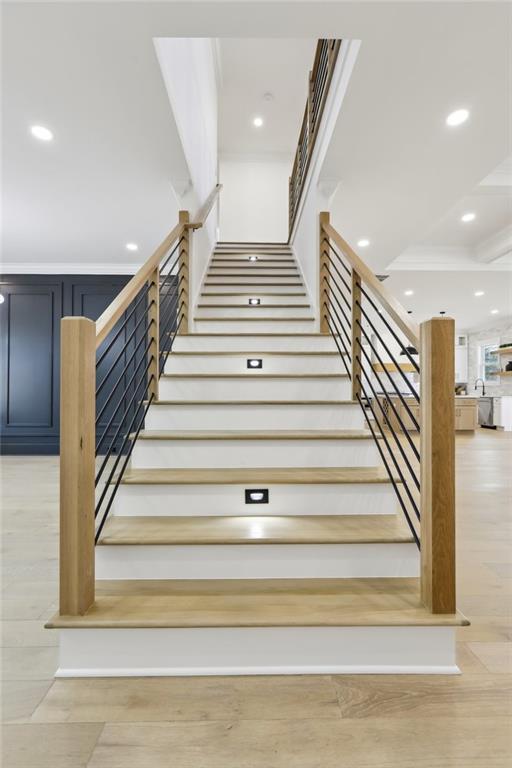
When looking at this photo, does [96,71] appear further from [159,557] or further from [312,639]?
[312,639]

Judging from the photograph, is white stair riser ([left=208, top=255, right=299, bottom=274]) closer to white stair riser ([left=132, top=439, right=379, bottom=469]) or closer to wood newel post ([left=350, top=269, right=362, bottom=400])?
wood newel post ([left=350, top=269, right=362, bottom=400])

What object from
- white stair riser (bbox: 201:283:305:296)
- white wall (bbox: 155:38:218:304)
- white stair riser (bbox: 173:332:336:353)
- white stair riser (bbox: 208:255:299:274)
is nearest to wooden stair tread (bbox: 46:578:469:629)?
white stair riser (bbox: 173:332:336:353)

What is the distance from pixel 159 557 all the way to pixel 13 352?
4993mm

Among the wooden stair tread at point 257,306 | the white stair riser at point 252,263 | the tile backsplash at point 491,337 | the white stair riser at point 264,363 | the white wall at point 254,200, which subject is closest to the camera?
the white stair riser at point 264,363

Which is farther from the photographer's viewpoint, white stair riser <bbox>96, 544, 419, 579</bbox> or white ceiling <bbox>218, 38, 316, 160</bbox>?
white ceiling <bbox>218, 38, 316, 160</bbox>

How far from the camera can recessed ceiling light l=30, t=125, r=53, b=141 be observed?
2589mm

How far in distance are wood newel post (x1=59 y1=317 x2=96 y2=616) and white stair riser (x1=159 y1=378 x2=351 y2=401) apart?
49.3 inches

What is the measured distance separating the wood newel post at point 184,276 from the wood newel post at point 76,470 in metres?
1.95

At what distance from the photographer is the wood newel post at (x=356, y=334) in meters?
2.32

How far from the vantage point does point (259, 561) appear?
1.58 metres

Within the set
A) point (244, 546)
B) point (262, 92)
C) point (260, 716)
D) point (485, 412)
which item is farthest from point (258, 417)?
point (485, 412)

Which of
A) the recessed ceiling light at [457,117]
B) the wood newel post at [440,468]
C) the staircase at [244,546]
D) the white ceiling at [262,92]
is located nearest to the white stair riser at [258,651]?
the staircase at [244,546]

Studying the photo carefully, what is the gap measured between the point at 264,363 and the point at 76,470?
1793 millimetres

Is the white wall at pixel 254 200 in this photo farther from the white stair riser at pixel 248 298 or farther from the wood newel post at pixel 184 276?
the wood newel post at pixel 184 276
